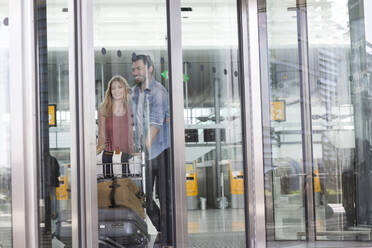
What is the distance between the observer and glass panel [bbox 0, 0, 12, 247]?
326 cm

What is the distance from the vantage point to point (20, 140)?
3.28 m

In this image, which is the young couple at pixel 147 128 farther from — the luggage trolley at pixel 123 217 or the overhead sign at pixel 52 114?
the overhead sign at pixel 52 114

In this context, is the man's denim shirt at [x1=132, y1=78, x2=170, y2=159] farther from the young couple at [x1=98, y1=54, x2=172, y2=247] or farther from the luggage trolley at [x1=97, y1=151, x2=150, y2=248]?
the luggage trolley at [x1=97, y1=151, x2=150, y2=248]

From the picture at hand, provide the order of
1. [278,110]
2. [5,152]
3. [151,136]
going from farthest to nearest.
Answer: [151,136]
[278,110]
[5,152]

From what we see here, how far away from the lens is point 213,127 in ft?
13.1

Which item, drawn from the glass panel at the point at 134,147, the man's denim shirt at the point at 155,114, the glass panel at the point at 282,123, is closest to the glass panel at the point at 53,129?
the glass panel at the point at 134,147

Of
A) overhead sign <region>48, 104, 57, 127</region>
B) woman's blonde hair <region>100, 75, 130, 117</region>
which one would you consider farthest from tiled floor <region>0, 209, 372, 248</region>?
overhead sign <region>48, 104, 57, 127</region>

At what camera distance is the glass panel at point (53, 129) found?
3365 mm

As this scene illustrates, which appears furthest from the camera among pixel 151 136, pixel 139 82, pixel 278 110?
pixel 139 82

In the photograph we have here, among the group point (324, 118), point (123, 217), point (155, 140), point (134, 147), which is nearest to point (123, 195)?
point (123, 217)

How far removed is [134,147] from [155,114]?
337 mm

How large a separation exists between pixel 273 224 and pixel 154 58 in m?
1.71

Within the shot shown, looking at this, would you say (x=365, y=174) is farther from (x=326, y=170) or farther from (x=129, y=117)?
(x=129, y=117)

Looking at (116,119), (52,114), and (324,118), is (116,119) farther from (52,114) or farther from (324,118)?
(324,118)
